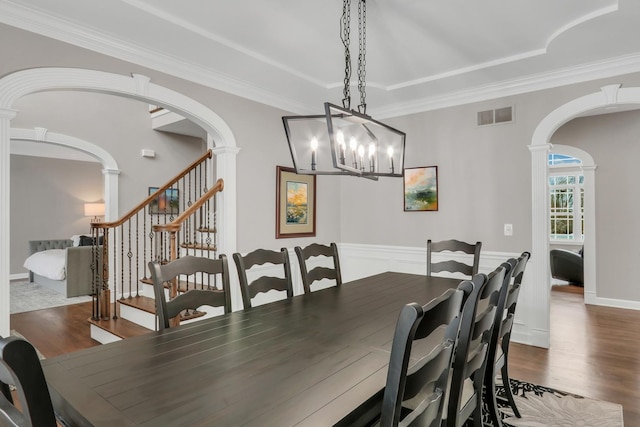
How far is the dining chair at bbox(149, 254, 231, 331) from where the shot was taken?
1867 millimetres

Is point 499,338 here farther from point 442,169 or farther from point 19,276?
point 19,276

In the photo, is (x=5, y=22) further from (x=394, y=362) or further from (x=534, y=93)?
(x=534, y=93)

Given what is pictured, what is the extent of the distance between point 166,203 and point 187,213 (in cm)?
316

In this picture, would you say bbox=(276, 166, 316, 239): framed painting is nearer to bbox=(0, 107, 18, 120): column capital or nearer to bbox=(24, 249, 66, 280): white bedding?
bbox=(0, 107, 18, 120): column capital

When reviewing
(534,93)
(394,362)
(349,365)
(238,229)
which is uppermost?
(534,93)

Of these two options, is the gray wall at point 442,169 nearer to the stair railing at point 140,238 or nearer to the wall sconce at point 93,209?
the stair railing at point 140,238

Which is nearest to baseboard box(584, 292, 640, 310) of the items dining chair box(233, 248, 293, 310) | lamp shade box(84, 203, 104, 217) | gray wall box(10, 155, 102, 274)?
dining chair box(233, 248, 293, 310)

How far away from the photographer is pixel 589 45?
2957 mm

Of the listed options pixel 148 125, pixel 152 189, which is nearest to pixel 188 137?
pixel 148 125

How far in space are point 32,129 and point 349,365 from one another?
19.6 ft

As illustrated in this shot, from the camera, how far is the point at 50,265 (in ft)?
20.3

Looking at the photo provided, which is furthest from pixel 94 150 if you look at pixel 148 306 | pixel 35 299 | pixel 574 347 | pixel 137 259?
pixel 574 347

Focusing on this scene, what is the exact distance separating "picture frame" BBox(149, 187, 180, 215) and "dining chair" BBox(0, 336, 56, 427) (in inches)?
225

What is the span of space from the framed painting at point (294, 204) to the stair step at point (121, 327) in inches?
68.1
